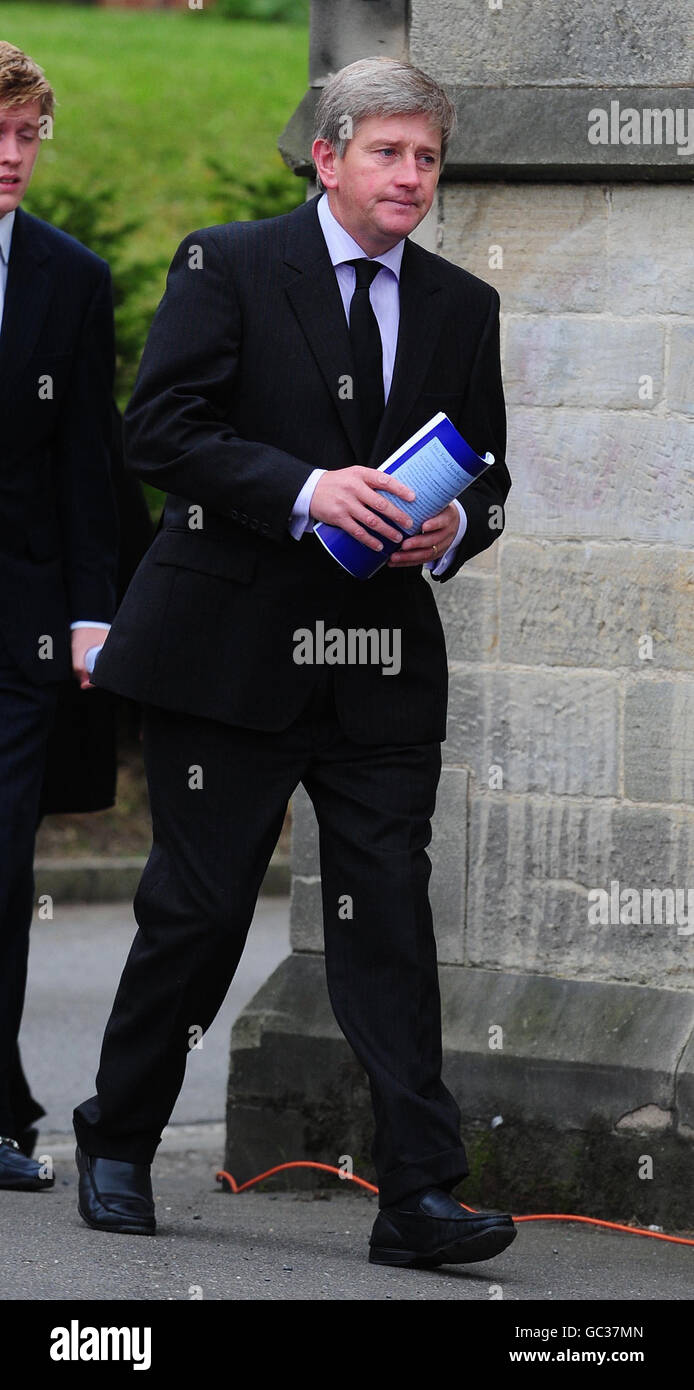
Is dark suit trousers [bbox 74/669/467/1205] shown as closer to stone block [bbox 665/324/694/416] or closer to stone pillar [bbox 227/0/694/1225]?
stone pillar [bbox 227/0/694/1225]

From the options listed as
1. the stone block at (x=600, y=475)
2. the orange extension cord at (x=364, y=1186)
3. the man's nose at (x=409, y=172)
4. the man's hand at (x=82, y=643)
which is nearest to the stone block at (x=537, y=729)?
the stone block at (x=600, y=475)

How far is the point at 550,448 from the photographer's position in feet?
17.3

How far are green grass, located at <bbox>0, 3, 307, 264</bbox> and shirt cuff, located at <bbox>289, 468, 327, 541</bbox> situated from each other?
16.2 meters

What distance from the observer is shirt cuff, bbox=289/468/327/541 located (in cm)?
415

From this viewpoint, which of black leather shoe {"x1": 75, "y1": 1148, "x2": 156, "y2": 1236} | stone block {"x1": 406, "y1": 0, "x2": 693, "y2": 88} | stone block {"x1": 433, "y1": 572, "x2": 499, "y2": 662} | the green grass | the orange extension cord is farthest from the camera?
the green grass

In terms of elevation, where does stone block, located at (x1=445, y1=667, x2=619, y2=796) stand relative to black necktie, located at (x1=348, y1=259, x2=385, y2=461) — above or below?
below

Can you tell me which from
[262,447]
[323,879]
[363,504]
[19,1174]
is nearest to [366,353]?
[262,447]

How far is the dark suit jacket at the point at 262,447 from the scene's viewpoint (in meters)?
4.27

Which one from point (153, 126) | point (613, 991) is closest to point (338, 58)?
point (613, 991)

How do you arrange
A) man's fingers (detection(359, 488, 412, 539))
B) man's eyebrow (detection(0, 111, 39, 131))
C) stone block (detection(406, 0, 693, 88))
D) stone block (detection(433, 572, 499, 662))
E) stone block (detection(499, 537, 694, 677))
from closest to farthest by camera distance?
1. man's fingers (detection(359, 488, 412, 539))
2. man's eyebrow (detection(0, 111, 39, 131))
3. stone block (detection(406, 0, 693, 88))
4. stone block (detection(499, 537, 694, 677))
5. stone block (detection(433, 572, 499, 662))

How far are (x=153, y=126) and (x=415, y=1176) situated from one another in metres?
23.0

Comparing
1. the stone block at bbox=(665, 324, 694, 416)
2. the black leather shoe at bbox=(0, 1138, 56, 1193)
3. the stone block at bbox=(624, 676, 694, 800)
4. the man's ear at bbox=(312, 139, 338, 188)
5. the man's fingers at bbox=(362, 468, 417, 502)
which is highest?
the man's ear at bbox=(312, 139, 338, 188)

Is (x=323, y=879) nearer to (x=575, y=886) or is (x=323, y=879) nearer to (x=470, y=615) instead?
(x=575, y=886)

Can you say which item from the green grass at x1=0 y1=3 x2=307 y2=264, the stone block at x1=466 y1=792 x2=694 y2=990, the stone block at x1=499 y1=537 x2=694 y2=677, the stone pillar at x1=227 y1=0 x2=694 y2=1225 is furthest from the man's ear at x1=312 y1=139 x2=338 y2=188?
the green grass at x1=0 y1=3 x2=307 y2=264
